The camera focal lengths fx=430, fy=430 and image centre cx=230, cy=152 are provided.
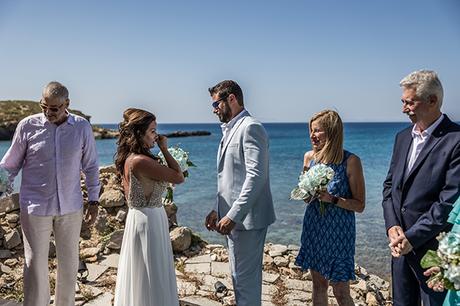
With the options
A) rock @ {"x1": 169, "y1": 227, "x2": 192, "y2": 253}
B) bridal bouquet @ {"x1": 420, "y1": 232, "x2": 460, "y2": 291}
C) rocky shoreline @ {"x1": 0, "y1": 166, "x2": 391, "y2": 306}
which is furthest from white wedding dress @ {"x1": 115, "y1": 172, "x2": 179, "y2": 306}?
rock @ {"x1": 169, "y1": 227, "x2": 192, "y2": 253}

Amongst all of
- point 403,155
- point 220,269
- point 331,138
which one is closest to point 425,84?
point 403,155

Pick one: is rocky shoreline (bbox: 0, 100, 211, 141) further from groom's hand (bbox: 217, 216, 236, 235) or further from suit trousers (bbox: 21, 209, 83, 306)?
groom's hand (bbox: 217, 216, 236, 235)

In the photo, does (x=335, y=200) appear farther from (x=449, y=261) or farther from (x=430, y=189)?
(x=449, y=261)

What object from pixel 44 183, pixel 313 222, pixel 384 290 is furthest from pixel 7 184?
Answer: pixel 384 290

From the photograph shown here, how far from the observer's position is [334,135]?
4117 mm

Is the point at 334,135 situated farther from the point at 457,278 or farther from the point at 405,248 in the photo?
the point at 457,278

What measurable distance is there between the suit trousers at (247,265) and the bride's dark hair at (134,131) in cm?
117

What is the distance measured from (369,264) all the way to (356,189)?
601 cm

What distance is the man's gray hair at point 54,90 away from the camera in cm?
412

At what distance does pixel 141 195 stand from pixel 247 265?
1197 millimetres

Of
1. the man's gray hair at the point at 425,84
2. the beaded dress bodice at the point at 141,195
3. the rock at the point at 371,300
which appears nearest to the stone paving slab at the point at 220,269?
the rock at the point at 371,300

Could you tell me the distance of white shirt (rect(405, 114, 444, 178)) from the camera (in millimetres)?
3330

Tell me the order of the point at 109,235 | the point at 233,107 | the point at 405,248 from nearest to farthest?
the point at 405,248, the point at 233,107, the point at 109,235

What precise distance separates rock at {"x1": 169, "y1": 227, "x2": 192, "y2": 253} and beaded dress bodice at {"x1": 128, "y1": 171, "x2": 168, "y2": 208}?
328 centimetres
